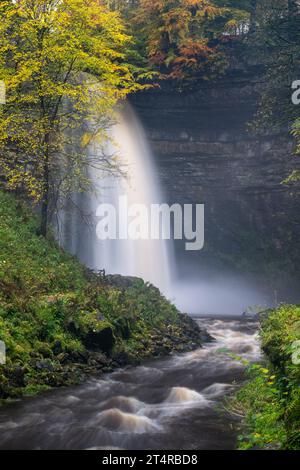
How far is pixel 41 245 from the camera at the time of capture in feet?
59.6

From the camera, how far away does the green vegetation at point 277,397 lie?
19.9 ft

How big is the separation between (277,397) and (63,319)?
718cm

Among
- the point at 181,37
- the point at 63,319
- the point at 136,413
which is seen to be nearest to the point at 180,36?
the point at 181,37

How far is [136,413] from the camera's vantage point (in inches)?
362

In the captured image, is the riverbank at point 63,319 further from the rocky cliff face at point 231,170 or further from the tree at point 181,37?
the tree at point 181,37

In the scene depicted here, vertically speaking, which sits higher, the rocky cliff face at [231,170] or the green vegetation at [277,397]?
the rocky cliff face at [231,170]

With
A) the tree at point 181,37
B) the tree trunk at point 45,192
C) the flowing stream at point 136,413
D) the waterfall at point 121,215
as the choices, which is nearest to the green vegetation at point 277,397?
the flowing stream at point 136,413

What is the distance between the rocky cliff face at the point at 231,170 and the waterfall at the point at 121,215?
1040 mm

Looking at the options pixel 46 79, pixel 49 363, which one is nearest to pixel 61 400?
pixel 49 363

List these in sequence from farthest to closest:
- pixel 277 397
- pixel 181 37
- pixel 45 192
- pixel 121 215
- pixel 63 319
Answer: pixel 121 215, pixel 181 37, pixel 45 192, pixel 63 319, pixel 277 397

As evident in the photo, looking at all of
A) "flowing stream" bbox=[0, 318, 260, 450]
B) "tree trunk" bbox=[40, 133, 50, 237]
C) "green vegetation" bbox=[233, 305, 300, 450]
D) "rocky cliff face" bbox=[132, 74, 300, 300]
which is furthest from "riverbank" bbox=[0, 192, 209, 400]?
"rocky cliff face" bbox=[132, 74, 300, 300]

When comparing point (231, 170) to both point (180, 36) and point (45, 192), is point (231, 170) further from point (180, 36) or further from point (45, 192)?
point (45, 192)

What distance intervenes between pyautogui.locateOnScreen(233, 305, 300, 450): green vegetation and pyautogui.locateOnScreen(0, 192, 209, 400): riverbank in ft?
14.9

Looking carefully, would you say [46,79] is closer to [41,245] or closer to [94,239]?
[41,245]
